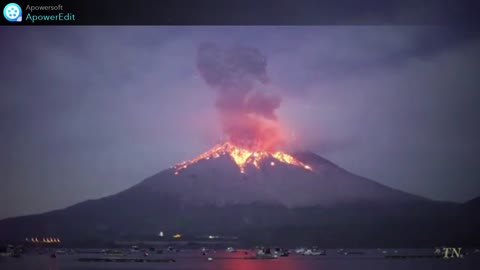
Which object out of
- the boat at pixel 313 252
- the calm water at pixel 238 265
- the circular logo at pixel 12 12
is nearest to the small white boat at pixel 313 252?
the boat at pixel 313 252

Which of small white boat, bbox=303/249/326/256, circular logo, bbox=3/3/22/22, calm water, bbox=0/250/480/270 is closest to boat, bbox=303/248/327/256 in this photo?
small white boat, bbox=303/249/326/256

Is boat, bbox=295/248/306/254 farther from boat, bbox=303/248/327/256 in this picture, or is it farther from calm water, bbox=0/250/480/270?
calm water, bbox=0/250/480/270

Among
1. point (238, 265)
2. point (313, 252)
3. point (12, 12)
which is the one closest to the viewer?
point (12, 12)

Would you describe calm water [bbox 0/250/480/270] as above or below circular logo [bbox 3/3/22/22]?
below

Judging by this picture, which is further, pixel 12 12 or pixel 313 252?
pixel 313 252

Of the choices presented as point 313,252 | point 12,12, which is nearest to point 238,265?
point 313,252

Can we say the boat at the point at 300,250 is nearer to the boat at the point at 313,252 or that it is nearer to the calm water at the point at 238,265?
the boat at the point at 313,252

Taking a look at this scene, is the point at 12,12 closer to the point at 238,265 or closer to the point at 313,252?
the point at 238,265

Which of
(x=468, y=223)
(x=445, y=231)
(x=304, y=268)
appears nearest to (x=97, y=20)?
(x=304, y=268)
